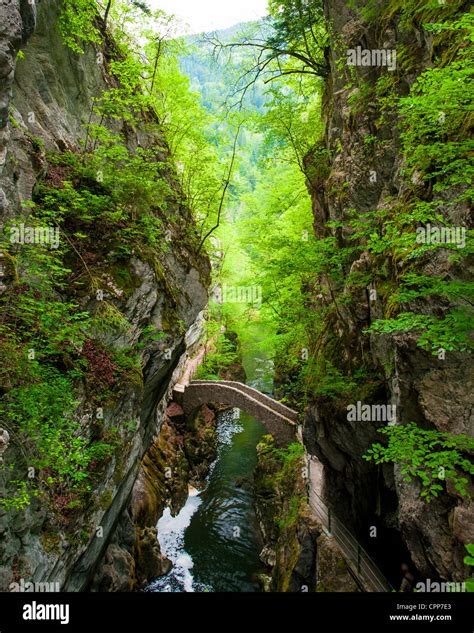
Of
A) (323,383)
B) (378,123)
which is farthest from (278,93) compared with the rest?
(323,383)

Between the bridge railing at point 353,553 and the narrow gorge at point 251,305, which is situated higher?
the narrow gorge at point 251,305

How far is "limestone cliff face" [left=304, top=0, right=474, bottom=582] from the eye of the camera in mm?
4915

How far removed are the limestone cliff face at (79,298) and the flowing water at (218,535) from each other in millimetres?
2862

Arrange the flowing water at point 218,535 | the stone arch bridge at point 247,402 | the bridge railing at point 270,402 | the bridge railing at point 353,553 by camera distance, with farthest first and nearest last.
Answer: the bridge railing at point 270,402 → the stone arch bridge at point 247,402 → the flowing water at point 218,535 → the bridge railing at point 353,553

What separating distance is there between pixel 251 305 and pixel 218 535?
1107cm

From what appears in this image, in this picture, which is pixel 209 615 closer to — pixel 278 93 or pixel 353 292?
pixel 353 292

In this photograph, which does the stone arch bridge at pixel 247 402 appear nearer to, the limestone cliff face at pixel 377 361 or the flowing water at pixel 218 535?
the flowing water at pixel 218 535

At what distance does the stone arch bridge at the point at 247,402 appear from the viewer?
1764cm

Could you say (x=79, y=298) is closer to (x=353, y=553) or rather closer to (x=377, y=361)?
(x=377, y=361)
